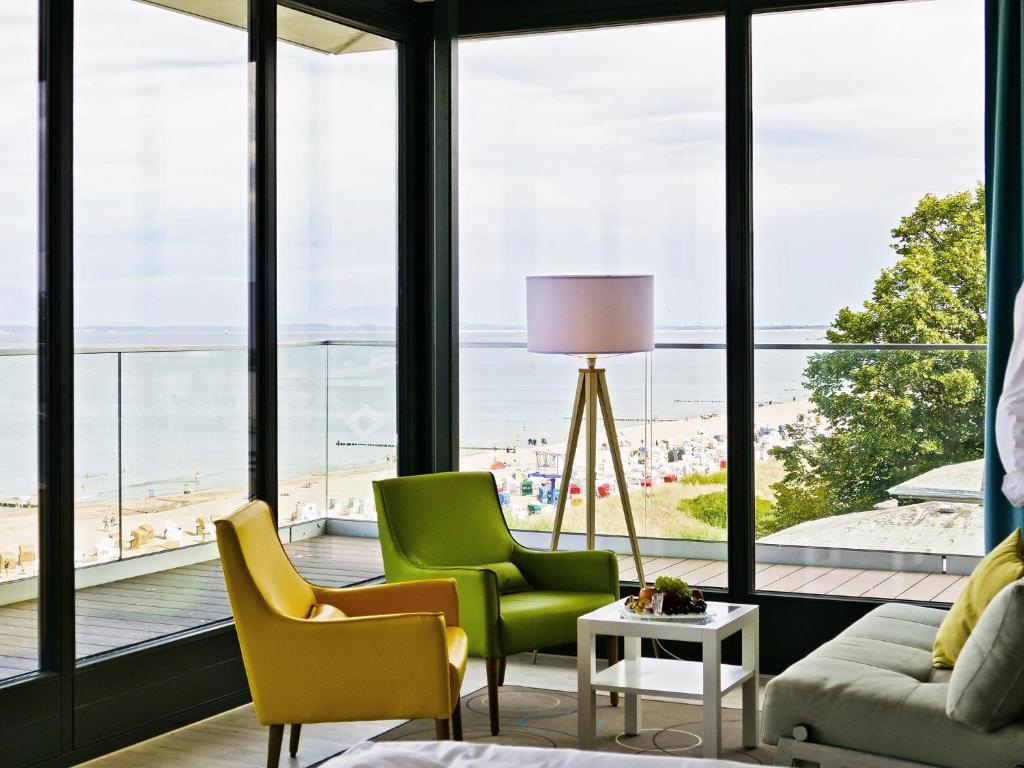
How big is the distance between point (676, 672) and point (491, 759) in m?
1.96

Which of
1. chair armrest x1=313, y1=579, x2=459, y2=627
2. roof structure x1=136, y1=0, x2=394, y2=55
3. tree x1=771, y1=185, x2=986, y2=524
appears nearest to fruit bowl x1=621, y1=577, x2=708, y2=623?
chair armrest x1=313, y1=579, x2=459, y2=627

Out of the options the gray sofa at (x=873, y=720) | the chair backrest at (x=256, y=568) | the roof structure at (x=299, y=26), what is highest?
the roof structure at (x=299, y=26)

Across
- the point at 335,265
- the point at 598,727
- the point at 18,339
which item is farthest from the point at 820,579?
the point at 18,339

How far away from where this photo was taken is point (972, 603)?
3615 millimetres

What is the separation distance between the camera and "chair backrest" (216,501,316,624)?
3.74 metres

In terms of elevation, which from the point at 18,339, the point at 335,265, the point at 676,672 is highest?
the point at 335,265

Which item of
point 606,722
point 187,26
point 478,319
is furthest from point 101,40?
point 606,722

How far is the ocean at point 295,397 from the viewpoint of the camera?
13.6 feet

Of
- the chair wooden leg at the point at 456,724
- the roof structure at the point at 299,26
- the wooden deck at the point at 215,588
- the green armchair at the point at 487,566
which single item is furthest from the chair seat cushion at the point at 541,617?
the roof structure at the point at 299,26

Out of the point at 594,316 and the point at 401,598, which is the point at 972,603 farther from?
the point at 594,316

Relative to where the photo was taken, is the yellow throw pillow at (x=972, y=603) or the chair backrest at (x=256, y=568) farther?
the chair backrest at (x=256, y=568)

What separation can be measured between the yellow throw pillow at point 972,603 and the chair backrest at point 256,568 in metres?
1.99

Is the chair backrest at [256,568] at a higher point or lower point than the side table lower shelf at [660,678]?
higher

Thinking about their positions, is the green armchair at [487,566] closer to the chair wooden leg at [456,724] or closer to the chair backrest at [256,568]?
the chair wooden leg at [456,724]
